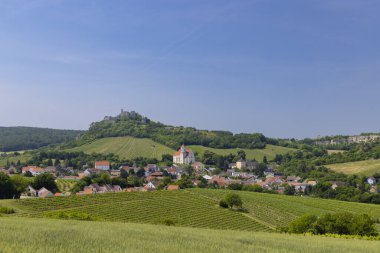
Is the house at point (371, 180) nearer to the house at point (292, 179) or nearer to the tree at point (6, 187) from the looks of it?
the house at point (292, 179)

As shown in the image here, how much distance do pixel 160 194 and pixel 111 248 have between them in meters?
72.5

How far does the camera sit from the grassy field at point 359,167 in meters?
164

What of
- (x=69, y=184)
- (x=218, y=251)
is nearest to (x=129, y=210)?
(x=218, y=251)

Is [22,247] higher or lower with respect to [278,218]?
higher

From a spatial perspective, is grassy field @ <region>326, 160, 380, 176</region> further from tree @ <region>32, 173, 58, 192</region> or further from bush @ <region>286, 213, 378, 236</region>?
bush @ <region>286, 213, 378, 236</region>

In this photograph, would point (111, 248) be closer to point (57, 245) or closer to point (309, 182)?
point (57, 245)

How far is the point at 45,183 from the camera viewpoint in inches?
4508

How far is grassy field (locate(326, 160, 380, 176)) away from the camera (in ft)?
539

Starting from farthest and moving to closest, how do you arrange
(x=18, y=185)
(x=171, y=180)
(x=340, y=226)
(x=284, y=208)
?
(x=171, y=180) < (x=18, y=185) < (x=284, y=208) < (x=340, y=226)

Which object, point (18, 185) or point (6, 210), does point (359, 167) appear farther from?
point (6, 210)

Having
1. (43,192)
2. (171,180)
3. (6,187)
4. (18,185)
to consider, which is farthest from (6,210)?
(171,180)

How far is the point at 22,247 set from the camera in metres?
13.9

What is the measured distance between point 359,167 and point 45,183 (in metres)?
121

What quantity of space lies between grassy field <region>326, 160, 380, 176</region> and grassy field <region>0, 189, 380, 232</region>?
3002 inches
